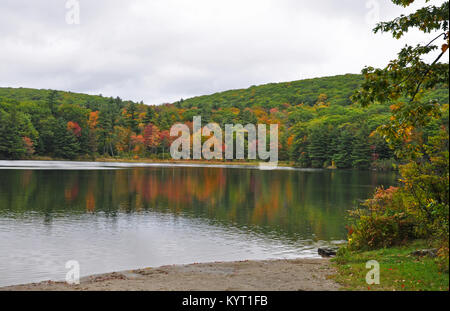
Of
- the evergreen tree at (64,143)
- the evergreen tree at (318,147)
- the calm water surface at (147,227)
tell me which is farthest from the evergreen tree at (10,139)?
the evergreen tree at (318,147)

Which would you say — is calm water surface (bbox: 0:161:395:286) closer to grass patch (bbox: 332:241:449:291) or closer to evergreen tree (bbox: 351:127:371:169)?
grass patch (bbox: 332:241:449:291)

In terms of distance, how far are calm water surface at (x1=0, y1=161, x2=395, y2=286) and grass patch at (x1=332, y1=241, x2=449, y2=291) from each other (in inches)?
150

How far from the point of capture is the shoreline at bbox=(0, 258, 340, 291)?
393 inches

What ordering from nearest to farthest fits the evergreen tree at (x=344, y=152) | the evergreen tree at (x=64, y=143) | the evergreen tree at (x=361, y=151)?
1. the evergreen tree at (x=361, y=151)
2. the evergreen tree at (x=344, y=152)
3. the evergreen tree at (x=64, y=143)

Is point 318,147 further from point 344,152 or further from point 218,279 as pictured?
point 218,279

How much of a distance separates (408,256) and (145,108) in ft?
438

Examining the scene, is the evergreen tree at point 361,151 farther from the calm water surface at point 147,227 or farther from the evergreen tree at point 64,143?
the evergreen tree at point 64,143

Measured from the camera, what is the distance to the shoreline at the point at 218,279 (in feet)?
32.7

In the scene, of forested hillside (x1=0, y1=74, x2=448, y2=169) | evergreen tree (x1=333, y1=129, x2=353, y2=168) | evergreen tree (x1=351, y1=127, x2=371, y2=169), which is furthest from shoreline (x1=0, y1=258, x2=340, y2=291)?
evergreen tree (x1=333, y1=129, x2=353, y2=168)

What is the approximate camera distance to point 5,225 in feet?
66.8

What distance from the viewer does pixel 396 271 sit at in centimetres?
1008

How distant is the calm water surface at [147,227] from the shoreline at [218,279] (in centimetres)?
205

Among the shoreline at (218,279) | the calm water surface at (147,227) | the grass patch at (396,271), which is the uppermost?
the grass patch at (396,271)

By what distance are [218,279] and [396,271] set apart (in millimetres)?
4411
